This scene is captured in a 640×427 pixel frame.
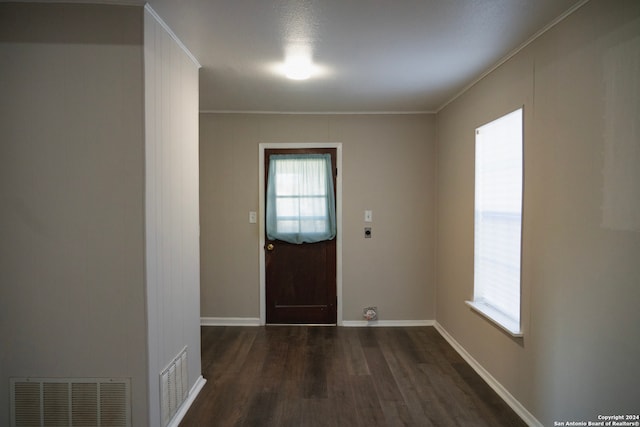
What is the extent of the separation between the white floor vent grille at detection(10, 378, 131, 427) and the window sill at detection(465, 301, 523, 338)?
Result: 7.68ft

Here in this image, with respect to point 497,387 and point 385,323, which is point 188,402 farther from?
point 385,323

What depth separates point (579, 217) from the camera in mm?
1751

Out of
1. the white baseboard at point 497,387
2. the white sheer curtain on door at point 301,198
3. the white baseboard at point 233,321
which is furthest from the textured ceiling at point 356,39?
the white baseboard at point 233,321

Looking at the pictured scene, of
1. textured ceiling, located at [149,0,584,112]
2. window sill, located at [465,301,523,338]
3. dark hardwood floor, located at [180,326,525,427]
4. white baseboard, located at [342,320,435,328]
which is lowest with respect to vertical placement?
dark hardwood floor, located at [180,326,525,427]

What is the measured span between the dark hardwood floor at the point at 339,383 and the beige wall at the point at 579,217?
38 cm

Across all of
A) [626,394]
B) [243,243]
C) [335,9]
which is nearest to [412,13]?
[335,9]

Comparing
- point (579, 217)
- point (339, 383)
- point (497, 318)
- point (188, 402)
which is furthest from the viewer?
point (339, 383)

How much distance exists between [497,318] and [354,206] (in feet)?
6.38

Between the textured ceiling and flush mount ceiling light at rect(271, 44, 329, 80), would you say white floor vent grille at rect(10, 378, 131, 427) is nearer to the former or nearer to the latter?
the textured ceiling

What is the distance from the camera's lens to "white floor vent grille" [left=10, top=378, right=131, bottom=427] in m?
1.81

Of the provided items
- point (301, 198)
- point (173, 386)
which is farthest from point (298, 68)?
point (173, 386)

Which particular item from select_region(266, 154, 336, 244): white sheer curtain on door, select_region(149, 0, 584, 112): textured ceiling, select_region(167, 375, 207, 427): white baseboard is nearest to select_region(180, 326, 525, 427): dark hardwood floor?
select_region(167, 375, 207, 427): white baseboard

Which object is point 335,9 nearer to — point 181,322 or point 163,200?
point 163,200

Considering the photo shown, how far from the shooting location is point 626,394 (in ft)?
4.90
